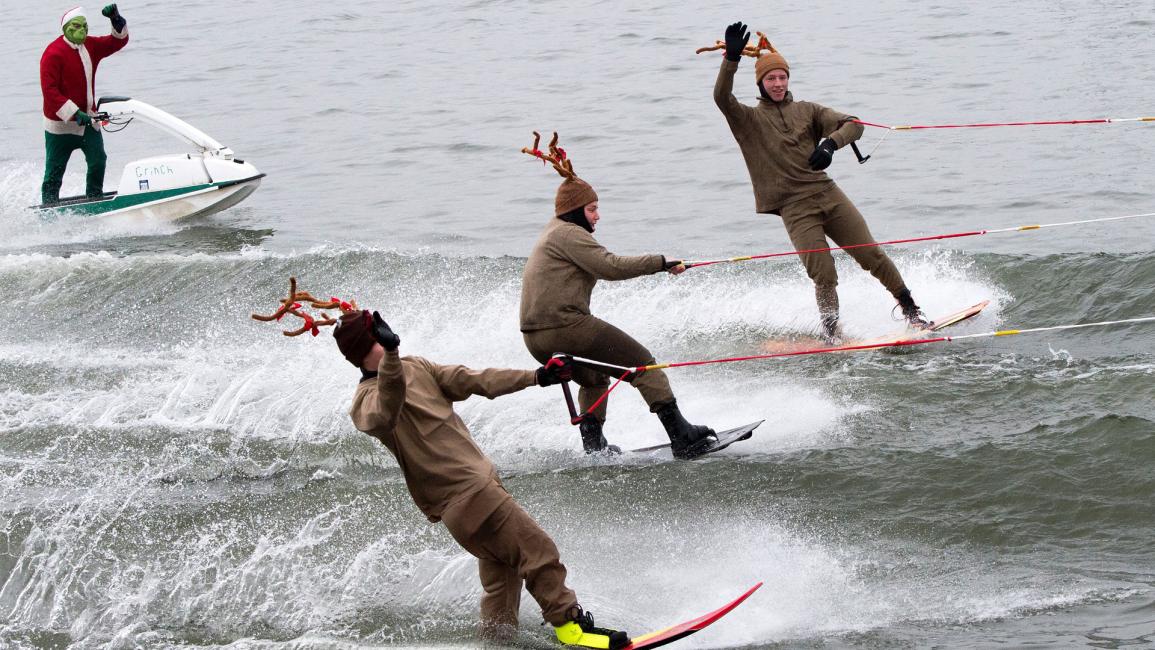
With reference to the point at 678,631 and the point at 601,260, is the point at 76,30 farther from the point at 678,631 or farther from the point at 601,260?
the point at 678,631

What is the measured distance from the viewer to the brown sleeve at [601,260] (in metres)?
7.10

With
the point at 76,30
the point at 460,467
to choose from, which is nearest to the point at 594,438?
the point at 460,467

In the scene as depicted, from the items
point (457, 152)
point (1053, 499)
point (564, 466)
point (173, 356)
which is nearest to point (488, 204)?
point (457, 152)

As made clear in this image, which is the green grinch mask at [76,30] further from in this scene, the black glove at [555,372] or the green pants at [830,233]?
the black glove at [555,372]

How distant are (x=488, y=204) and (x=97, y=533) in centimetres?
902

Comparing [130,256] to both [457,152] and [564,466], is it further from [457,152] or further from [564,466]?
[564,466]

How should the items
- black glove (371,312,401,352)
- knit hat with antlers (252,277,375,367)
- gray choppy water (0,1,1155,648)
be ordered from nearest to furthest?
black glove (371,312,401,352) → knit hat with antlers (252,277,375,367) → gray choppy water (0,1,1155,648)

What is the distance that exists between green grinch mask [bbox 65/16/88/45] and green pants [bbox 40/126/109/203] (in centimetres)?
104

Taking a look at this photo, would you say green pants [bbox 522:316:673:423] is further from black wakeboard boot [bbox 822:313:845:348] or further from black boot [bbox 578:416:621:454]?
black wakeboard boot [bbox 822:313:845:348]

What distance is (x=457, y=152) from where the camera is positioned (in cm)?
1914

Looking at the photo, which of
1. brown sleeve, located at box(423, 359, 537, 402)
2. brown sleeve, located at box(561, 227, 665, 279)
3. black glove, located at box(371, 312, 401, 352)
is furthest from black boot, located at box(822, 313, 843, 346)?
black glove, located at box(371, 312, 401, 352)

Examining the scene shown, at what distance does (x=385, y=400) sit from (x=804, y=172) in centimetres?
486

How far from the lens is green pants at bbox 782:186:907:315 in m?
9.50

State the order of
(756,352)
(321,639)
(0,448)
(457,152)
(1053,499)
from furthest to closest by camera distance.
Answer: (457,152)
(756,352)
(0,448)
(1053,499)
(321,639)
